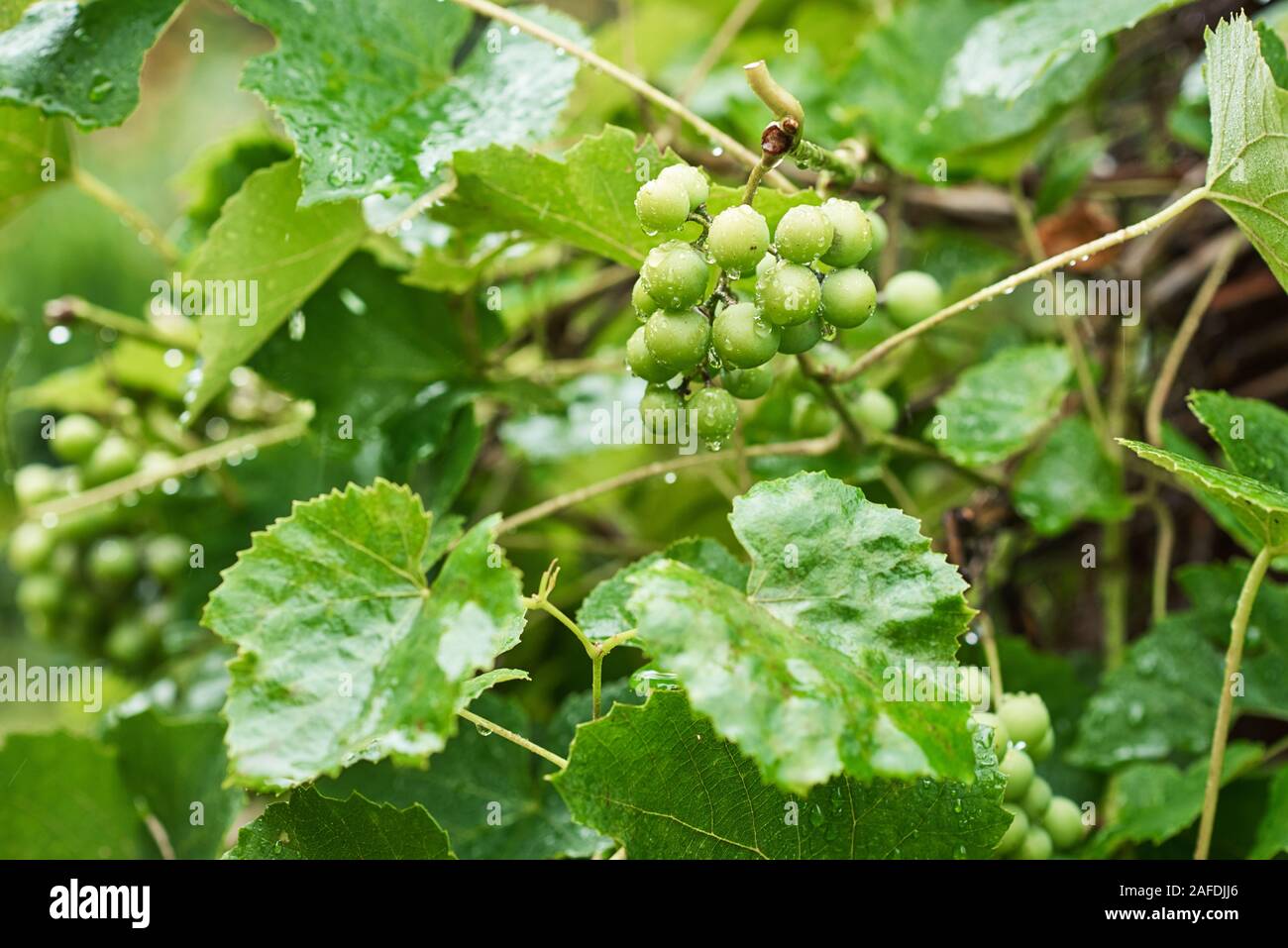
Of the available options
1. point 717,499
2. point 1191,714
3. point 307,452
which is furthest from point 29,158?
point 1191,714

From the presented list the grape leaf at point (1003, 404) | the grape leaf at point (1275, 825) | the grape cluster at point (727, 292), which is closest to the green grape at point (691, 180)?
the grape cluster at point (727, 292)

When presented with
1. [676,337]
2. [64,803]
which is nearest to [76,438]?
[64,803]

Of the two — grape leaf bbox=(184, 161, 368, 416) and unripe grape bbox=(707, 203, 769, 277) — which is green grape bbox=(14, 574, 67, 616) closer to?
grape leaf bbox=(184, 161, 368, 416)

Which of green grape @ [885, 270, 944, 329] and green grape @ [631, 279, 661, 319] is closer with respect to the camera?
green grape @ [631, 279, 661, 319]

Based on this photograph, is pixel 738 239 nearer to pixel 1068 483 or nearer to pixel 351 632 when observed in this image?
pixel 351 632

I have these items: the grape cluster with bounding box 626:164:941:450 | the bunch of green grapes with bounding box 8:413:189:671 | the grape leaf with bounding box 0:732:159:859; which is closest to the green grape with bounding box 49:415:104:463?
the bunch of green grapes with bounding box 8:413:189:671

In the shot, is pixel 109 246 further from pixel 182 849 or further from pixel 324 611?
pixel 324 611

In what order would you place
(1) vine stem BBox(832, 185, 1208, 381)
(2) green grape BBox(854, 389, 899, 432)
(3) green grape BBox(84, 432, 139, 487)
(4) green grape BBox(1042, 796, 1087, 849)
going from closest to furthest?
(1) vine stem BBox(832, 185, 1208, 381) < (4) green grape BBox(1042, 796, 1087, 849) < (2) green grape BBox(854, 389, 899, 432) < (3) green grape BBox(84, 432, 139, 487)
